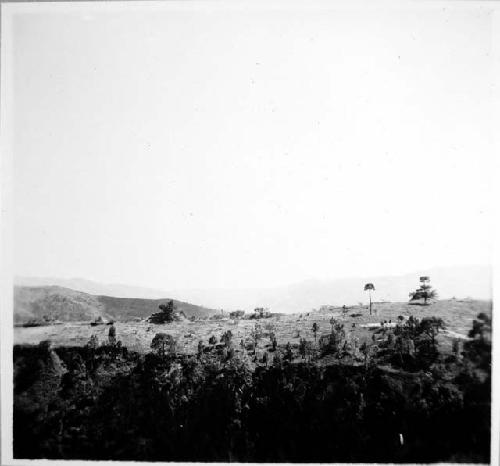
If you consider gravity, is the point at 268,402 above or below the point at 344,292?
below

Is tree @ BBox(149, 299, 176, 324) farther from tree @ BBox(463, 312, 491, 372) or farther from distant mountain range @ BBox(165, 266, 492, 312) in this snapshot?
tree @ BBox(463, 312, 491, 372)

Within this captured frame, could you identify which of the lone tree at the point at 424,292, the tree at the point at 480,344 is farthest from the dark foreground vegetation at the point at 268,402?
the lone tree at the point at 424,292

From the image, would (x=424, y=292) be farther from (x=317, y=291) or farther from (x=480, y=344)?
(x=317, y=291)

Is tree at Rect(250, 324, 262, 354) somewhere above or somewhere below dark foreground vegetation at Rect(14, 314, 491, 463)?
above

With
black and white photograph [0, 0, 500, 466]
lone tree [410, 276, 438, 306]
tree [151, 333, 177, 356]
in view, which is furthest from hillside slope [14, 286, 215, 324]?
lone tree [410, 276, 438, 306]

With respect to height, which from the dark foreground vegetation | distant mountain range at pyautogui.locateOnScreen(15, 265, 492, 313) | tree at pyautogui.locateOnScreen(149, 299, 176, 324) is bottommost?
the dark foreground vegetation

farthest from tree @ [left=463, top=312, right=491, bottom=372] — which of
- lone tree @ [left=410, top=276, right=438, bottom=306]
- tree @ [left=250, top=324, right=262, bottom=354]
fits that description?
tree @ [left=250, top=324, right=262, bottom=354]

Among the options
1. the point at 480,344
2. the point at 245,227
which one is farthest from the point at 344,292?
the point at 480,344

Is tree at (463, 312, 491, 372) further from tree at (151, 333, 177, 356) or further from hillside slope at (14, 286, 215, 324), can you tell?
tree at (151, 333, 177, 356)
